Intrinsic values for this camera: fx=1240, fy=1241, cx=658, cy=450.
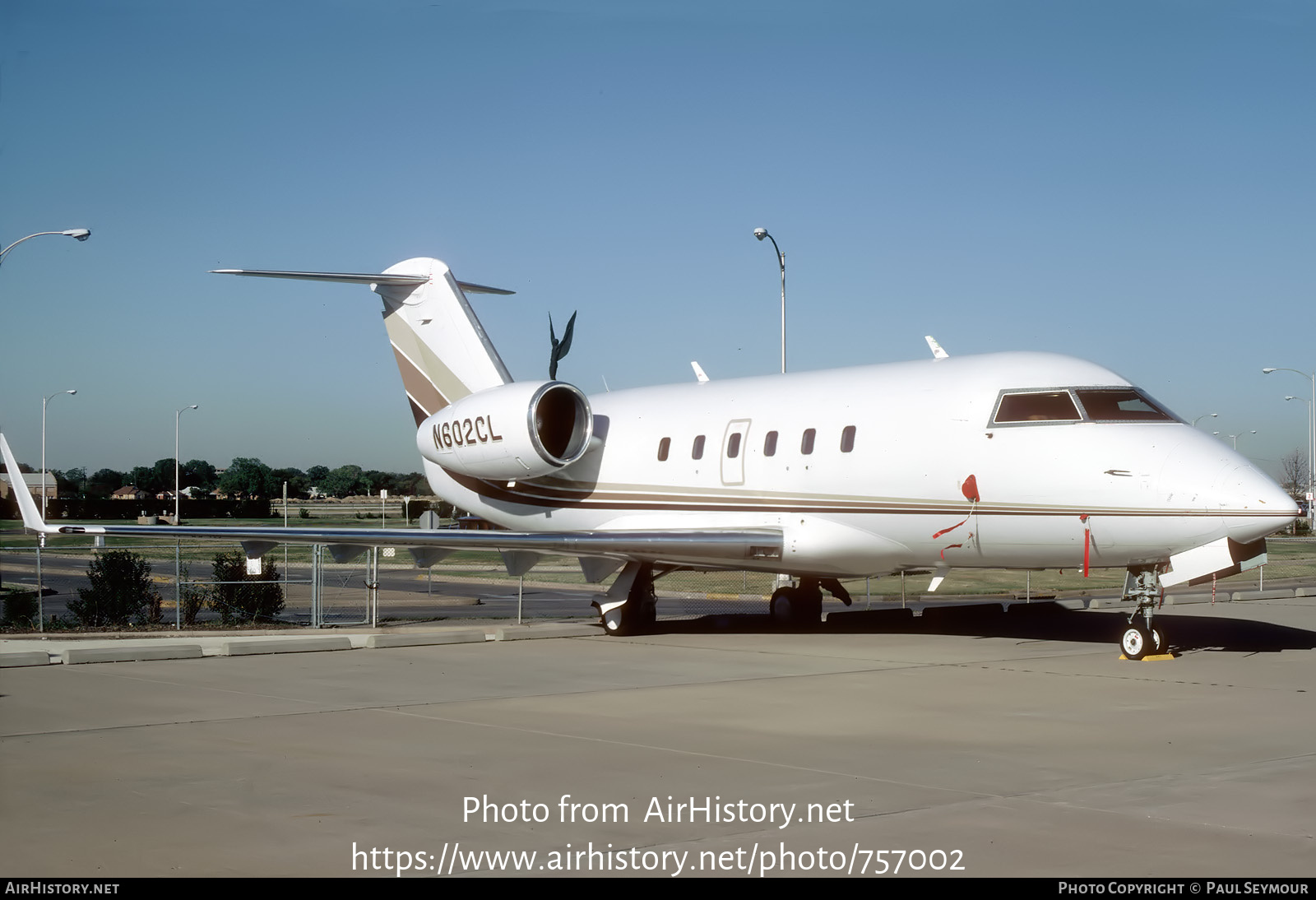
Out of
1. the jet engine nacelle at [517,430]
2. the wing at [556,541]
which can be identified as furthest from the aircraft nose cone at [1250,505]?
the jet engine nacelle at [517,430]

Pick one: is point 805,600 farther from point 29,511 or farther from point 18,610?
point 18,610

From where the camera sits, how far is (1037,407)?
14.5 meters

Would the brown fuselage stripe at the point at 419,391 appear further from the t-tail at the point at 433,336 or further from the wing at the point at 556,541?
the wing at the point at 556,541

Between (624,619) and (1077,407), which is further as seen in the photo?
(624,619)

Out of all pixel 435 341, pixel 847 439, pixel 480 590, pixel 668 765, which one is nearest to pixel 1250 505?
pixel 847 439

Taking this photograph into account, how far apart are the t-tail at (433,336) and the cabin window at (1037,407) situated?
9.44 meters

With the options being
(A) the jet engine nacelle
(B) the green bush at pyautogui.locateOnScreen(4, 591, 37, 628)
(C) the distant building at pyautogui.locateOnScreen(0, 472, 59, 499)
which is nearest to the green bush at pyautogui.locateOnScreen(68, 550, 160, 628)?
(B) the green bush at pyautogui.locateOnScreen(4, 591, 37, 628)

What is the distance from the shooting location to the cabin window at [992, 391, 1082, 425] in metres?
14.3

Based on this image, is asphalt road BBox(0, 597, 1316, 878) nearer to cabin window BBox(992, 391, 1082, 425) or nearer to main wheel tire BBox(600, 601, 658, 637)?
cabin window BBox(992, 391, 1082, 425)

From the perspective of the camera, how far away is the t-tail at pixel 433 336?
21.5 meters

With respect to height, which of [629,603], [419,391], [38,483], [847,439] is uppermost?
[419,391]

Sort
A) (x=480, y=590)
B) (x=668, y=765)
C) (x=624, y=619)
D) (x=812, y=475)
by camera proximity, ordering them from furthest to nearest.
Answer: (x=480, y=590)
(x=624, y=619)
(x=812, y=475)
(x=668, y=765)

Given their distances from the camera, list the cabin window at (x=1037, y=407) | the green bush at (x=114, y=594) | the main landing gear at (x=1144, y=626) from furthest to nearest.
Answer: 1. the green bush at (x=114, y=594)
2. the cabin window at (x=1037, y=407)
3. the main landing gear at (x=1144, y=626)

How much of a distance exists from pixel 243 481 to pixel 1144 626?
13428 centimetres
